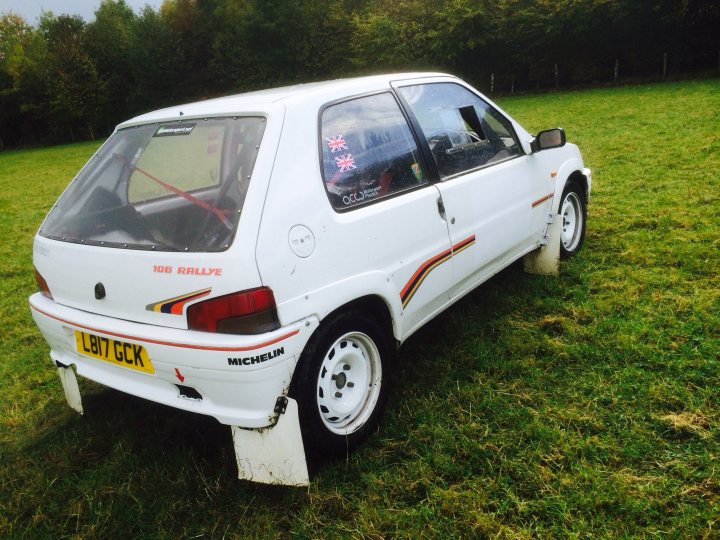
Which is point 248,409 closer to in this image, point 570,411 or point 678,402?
point 570,411

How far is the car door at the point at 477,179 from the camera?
10.2ft

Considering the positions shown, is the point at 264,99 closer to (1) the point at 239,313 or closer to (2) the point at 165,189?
(2) the point at 165,189

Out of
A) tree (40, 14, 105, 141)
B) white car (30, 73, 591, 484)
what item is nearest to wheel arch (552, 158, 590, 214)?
white car (30, 73, 591, 484)

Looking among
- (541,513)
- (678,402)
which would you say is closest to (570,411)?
(678,402)

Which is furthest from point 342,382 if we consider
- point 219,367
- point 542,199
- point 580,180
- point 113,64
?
point 113,64

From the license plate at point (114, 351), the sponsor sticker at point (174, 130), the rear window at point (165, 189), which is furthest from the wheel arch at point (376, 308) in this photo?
the sponsor sticker at point (174, 130)

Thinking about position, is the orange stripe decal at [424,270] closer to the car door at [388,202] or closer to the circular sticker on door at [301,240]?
the car door at [388,202]

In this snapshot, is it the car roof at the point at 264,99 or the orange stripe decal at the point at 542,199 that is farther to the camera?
the orange stripe decal at the point at 542,199

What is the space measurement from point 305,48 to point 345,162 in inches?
1381

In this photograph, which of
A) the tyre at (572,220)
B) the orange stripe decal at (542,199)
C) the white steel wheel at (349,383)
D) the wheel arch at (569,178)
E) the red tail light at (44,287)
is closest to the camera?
the white steel wheel at (349,383)

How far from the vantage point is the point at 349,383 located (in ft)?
8.50

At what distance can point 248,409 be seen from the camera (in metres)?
2.15

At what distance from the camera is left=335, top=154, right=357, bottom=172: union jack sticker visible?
2543 mm

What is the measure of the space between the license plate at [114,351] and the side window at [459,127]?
71.2 inches
